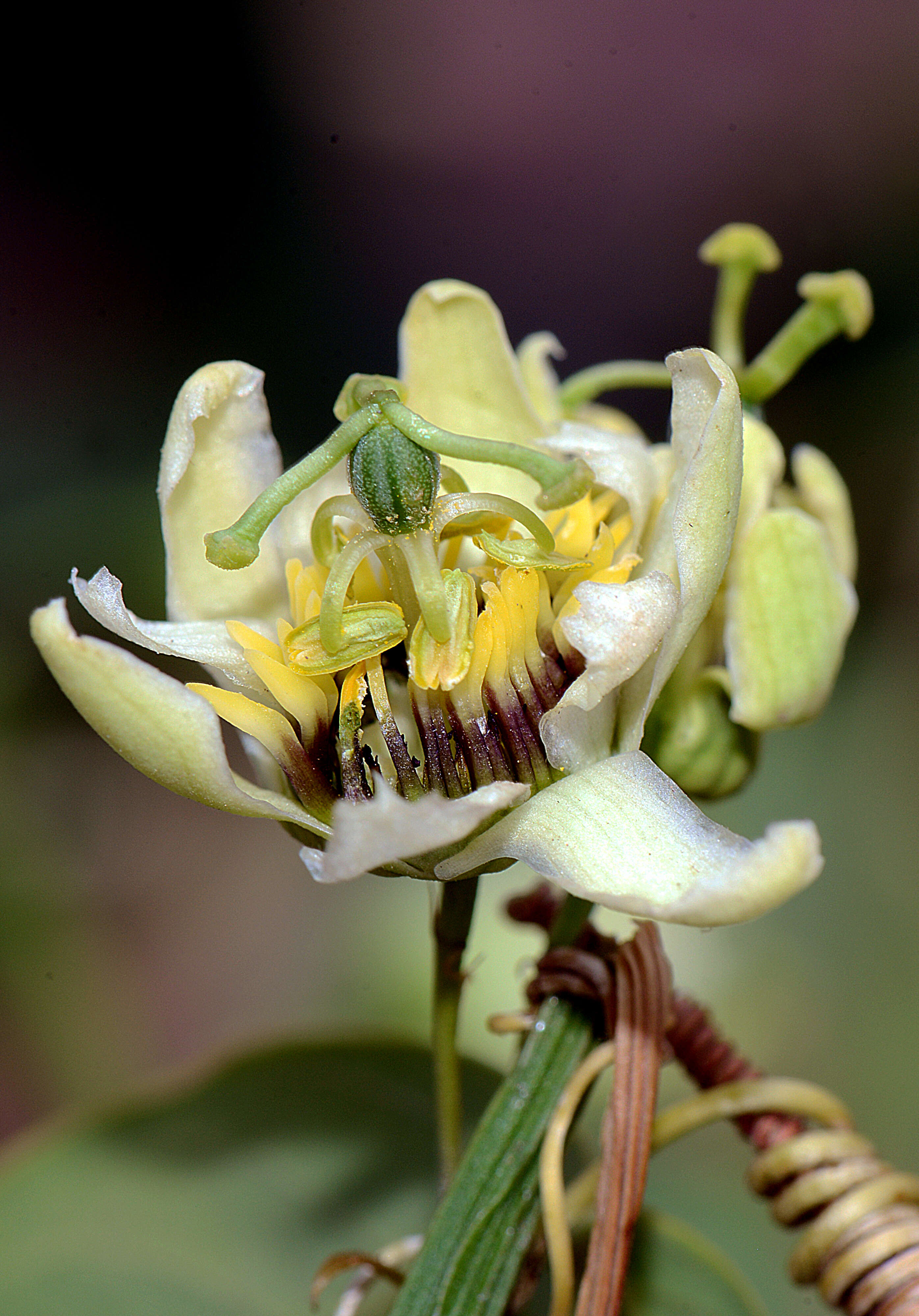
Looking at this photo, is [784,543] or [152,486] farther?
[152,486]

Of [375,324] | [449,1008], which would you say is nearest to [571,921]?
[449,1008]

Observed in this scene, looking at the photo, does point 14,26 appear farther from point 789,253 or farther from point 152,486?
point 789,253

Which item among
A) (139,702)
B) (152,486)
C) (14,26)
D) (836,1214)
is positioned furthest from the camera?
(14,26)

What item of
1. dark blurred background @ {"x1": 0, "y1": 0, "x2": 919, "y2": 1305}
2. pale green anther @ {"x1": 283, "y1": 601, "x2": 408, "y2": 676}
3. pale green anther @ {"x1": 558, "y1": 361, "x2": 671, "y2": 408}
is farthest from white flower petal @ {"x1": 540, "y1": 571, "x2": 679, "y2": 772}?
dark blurred background @ {"x1": 0, "y1": 0, "x2": 919, "y2": 1305}

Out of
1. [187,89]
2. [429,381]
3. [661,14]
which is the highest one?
[187,89]

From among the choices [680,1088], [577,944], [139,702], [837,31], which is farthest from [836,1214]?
[837,31]

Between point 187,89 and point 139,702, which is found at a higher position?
point 187,89
